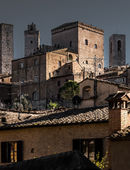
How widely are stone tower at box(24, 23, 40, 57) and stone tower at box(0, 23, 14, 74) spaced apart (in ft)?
35.6

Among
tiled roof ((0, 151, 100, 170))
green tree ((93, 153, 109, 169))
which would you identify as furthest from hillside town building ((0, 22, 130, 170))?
tiled roof ((0, 151, 100, 170))

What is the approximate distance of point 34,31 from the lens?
120m

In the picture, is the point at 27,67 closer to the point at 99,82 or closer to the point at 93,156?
the point at 99,82

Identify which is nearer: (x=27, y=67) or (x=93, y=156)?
(x=93, y=156)

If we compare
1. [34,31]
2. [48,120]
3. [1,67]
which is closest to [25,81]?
[1,67]

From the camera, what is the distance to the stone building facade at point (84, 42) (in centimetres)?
8500

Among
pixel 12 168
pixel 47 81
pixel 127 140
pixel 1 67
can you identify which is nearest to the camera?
pixel 12 168

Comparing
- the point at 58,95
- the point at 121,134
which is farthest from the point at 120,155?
the point at 58,95

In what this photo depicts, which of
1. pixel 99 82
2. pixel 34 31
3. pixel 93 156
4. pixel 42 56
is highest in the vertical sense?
pixel 34 31

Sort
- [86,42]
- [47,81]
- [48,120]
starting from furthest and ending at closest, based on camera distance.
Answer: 1. [86,42]
2. [47,81]
3. [48,120]

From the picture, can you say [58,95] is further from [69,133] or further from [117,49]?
[117,49]

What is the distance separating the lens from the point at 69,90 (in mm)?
62000

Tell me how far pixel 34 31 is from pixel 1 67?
2109 centimetres

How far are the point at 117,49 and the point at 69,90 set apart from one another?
202ft
